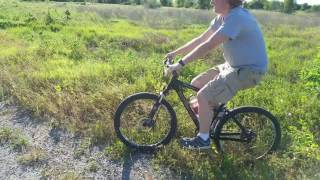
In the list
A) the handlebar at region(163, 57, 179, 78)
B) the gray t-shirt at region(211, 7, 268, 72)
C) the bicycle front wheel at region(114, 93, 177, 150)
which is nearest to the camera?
the gray t-shirt at region(211, 7, 268, 72)

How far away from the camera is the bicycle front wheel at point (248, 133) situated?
17.2ft

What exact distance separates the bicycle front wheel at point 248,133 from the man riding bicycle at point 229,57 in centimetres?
28

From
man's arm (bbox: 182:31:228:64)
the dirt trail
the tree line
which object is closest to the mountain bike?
the dirt trail

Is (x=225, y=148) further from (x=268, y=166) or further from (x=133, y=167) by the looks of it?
(x=133, y=167)

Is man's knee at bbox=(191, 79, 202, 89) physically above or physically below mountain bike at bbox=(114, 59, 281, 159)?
above

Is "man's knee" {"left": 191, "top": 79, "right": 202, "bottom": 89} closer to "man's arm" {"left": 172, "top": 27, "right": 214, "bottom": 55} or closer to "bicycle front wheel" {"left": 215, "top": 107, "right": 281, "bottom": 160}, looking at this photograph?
"man's arm" {"left": 172, "top": 27, "right": 214, "bottom": 55}

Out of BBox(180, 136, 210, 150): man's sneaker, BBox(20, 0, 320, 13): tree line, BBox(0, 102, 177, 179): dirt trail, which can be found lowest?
BBox(20, 0, 320, 13): tree line

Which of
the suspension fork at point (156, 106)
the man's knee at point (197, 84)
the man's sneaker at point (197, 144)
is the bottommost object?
the man's sneaker at point (197, 144)

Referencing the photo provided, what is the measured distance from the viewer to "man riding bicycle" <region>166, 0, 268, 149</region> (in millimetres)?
4617

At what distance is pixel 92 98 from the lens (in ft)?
21.5

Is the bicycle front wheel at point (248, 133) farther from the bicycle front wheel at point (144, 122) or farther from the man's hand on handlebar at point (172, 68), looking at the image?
the man's hand on handlebar at point (172, 68)

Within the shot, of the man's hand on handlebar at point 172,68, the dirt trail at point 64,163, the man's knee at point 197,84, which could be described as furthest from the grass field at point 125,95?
the man's hand on handlebar at point 172,68

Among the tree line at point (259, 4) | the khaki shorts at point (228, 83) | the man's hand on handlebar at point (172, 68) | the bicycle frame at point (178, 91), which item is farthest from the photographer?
the tree line at point (259, 4)

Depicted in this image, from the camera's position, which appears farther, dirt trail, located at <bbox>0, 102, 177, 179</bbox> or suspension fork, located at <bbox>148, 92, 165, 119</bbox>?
suspension fork, located at <bbox>148, 92, 165, 119</bbox>
